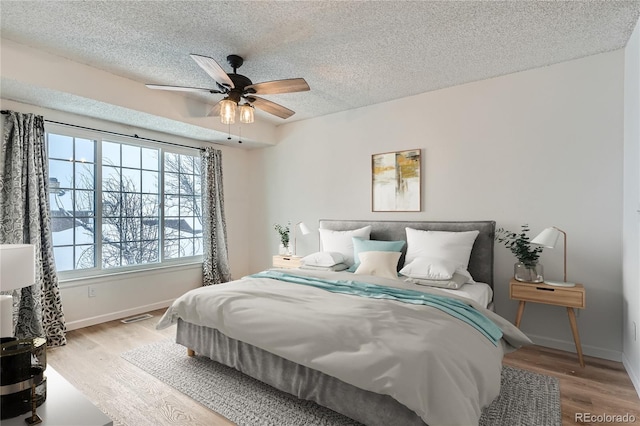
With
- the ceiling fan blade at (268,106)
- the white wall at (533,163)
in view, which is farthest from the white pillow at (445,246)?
the ceiling fan blade at (268,106)

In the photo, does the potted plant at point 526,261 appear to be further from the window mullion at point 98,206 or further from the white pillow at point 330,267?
the window mullion at point 98,206

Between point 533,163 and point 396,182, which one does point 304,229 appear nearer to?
point 396,182

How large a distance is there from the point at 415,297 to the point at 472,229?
148cm

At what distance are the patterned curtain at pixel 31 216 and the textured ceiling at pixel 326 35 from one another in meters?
0.41

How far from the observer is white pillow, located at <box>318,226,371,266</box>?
12.9ft

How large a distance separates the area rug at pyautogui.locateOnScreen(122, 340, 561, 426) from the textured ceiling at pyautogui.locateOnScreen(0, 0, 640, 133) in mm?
2688

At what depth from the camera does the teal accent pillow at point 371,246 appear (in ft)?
11.8

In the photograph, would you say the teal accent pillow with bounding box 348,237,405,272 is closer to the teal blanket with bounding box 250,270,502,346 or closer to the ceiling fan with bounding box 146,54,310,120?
the teal blanket with bounding box 250,270,502,346

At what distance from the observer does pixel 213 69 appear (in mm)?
2398

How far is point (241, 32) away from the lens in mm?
2543

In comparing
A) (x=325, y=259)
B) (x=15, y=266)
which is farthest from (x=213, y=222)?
(x=15, y=266)

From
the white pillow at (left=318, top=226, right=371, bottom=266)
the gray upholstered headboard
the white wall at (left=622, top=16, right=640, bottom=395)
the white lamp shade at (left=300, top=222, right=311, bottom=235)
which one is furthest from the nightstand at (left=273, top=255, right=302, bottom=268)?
the white wall at (left=622, top=16, right=640, bottom=395)

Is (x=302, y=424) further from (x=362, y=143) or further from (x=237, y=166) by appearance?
(x=237, y=166)

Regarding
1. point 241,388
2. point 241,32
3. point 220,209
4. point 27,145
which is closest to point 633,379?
point 241,388
